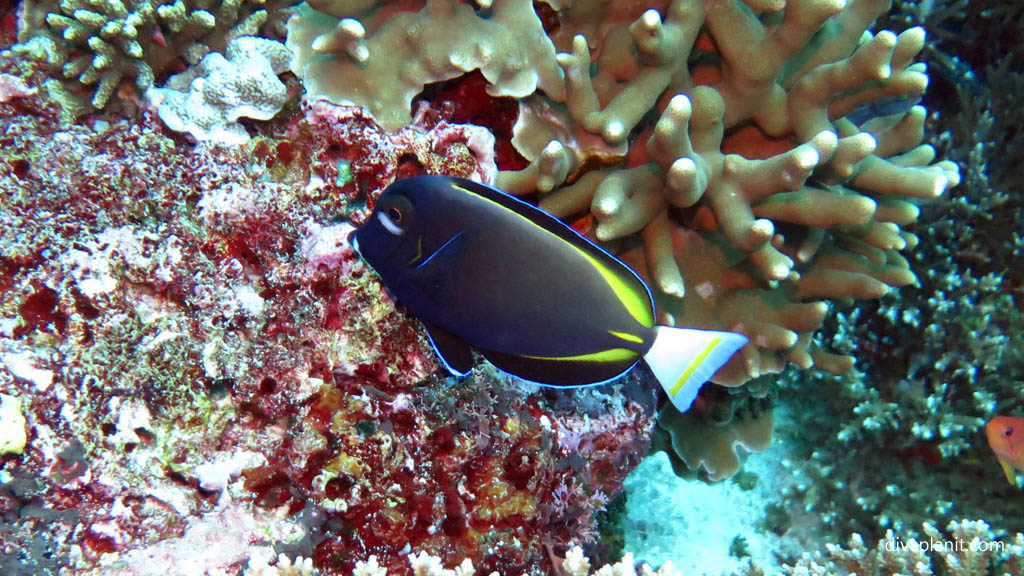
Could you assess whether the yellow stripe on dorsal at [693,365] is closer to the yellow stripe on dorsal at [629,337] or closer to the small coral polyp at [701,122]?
the yellow stripe on dorsal at [629,337]

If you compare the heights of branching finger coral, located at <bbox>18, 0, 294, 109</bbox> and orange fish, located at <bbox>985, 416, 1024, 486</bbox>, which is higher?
branching finger coral, located at <bbox>18, 0, 294, 109</bbox>

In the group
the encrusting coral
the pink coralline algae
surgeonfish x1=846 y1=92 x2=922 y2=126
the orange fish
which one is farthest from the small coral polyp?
the orange fish

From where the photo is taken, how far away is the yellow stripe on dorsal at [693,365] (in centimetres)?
170

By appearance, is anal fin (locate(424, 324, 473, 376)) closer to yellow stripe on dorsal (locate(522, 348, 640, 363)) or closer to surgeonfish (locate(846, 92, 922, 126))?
yellow stripe on dorsal (locate(522, 348, 640, 363))

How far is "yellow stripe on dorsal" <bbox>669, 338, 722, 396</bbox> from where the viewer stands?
1.70 meters

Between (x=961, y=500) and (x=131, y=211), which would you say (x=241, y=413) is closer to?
(x=131, y=211)

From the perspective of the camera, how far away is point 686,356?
1.72m

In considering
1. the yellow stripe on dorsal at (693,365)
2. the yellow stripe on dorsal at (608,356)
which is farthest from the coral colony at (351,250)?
the yellow stripe on dorsal at (693,365)

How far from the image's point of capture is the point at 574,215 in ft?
8.82

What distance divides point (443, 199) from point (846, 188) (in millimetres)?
2198

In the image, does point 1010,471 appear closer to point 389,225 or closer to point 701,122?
point 701,122

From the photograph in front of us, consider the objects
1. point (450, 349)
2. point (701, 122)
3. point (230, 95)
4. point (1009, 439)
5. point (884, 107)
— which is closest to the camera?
point (450, 349)

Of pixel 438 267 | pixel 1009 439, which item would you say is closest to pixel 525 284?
pixel 438 267

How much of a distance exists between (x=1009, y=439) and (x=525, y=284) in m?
3.49
